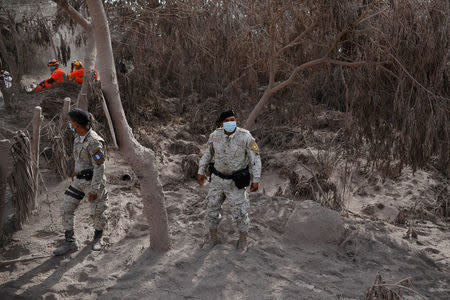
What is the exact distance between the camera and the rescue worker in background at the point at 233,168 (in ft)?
14.3

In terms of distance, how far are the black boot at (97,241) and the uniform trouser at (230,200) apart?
4.50 feet

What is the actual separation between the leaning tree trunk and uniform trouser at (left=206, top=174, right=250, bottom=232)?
0.63 m

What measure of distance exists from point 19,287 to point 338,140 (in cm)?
786

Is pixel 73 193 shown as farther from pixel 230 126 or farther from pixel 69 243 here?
pixel 230 126

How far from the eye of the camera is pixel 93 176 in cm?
415

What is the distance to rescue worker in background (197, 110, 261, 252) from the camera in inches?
172

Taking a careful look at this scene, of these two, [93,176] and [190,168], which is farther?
[190,168]

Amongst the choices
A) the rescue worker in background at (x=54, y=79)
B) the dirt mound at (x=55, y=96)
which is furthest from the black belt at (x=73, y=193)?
the rescue worker in background at (x=54, y=79)

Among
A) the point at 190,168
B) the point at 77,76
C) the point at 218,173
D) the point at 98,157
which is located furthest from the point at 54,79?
the point at 218,173

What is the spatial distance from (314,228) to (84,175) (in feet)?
10.1

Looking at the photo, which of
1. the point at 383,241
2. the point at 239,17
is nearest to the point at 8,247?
the point at 383,241

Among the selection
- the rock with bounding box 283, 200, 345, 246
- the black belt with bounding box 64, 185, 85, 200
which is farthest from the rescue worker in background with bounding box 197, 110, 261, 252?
the black belt with bounding box 64, 185, 85, 200

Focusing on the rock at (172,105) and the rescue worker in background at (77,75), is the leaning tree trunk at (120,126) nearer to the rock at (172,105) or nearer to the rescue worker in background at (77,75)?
the rescue worker in background at (77,75)

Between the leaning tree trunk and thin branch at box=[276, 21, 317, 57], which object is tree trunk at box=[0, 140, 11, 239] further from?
thin branch at box=[276, 21, 317, 57]
